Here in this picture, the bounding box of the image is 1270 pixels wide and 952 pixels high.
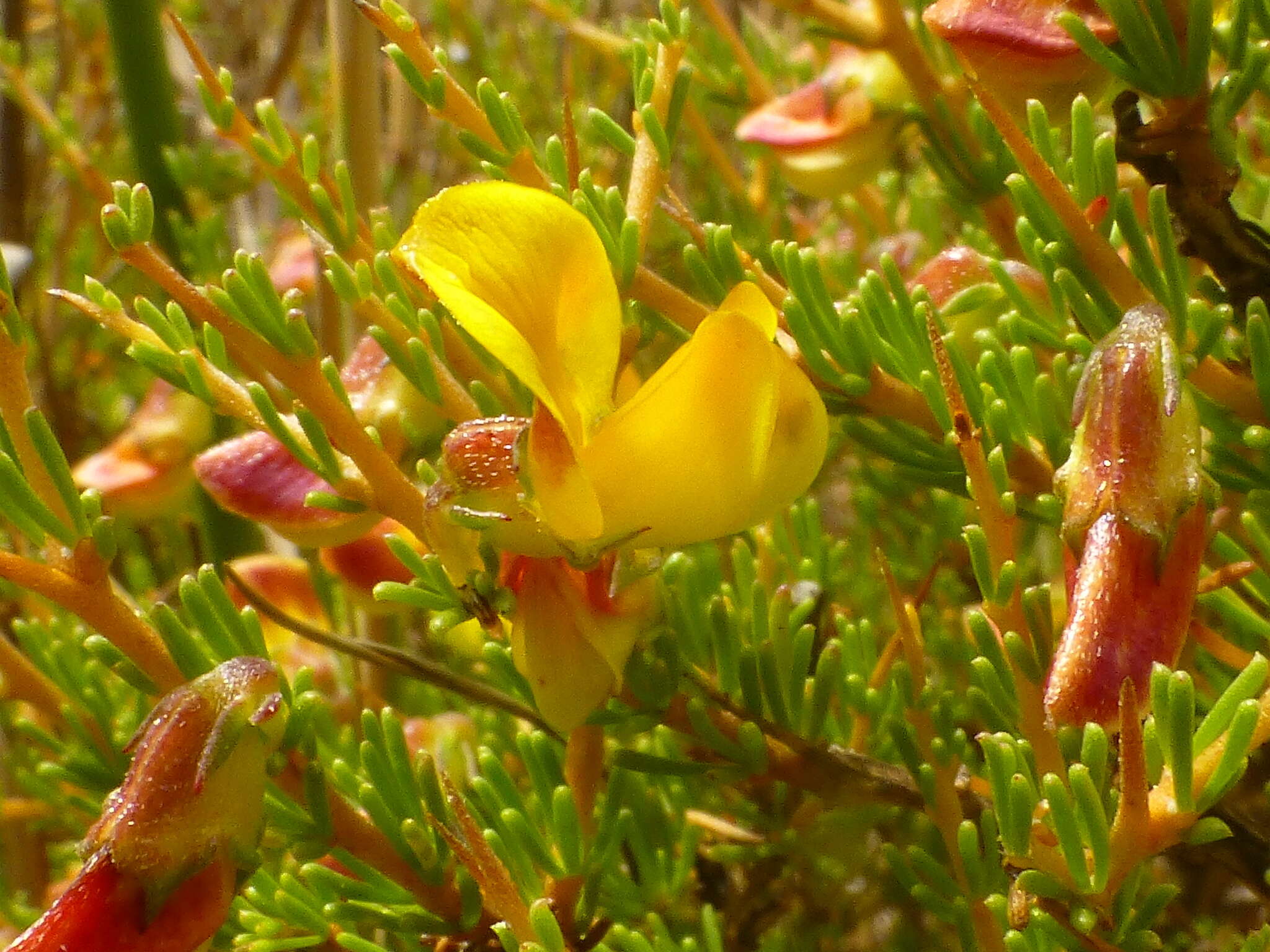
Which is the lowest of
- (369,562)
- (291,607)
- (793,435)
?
(291,607)

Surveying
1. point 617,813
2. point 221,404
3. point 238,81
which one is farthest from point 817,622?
point 238,81

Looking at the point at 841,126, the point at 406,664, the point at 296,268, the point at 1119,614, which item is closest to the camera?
the point at 1119,614

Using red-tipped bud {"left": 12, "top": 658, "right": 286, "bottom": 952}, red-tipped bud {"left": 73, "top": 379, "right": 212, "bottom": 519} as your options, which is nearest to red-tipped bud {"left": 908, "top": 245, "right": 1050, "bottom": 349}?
red-tipped bud {"left": 12, "top": 658, "right": 286, "bottom": 952}

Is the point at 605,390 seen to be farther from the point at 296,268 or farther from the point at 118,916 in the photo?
the point at 296,268

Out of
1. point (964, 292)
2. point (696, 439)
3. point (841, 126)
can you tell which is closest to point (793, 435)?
point (696, 439)

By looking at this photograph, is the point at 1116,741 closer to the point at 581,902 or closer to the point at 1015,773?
the point at 1015,773

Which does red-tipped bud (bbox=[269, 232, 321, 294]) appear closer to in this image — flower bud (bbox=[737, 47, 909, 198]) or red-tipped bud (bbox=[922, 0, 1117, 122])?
flower bud (bbox=[737, 47, 909, 198])

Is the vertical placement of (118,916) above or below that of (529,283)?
below
